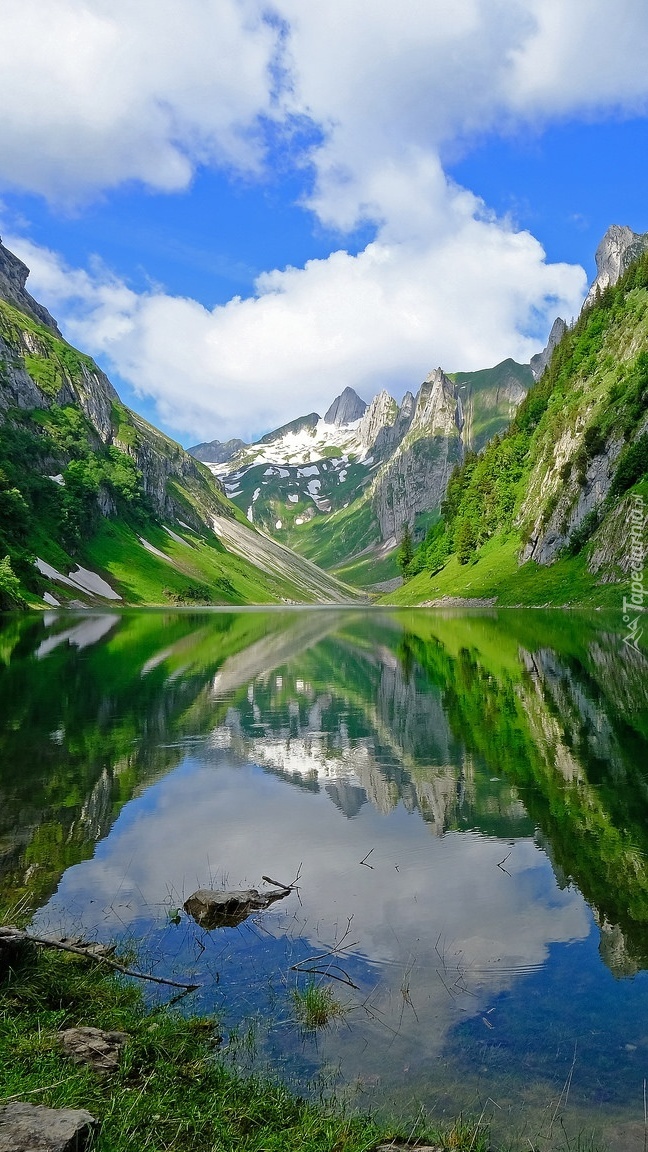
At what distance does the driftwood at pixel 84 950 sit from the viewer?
9.24 metres

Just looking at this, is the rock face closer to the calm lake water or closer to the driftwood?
the calm lake water

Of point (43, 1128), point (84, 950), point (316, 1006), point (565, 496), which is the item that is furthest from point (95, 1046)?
point (565, 496)

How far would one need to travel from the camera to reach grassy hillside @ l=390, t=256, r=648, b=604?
354ft

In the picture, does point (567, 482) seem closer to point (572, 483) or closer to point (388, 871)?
point (572, 483)

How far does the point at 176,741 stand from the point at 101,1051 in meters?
18.2

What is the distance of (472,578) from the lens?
5999 inches

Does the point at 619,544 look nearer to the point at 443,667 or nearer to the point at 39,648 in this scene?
the point at 443,667

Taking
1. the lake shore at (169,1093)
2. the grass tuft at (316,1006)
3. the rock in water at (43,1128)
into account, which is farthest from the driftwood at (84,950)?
the rock in water at (43,1128)

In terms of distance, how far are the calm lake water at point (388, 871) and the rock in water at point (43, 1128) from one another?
2696 millimetres

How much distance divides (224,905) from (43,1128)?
6.31 meters

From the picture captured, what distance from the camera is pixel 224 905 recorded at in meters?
12.0

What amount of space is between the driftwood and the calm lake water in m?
0.28

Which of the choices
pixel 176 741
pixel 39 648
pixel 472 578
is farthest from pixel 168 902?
pixel 472 578

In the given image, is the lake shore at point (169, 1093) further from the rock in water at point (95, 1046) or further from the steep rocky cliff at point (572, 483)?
the steep rocky cliff at point (572, 483)
